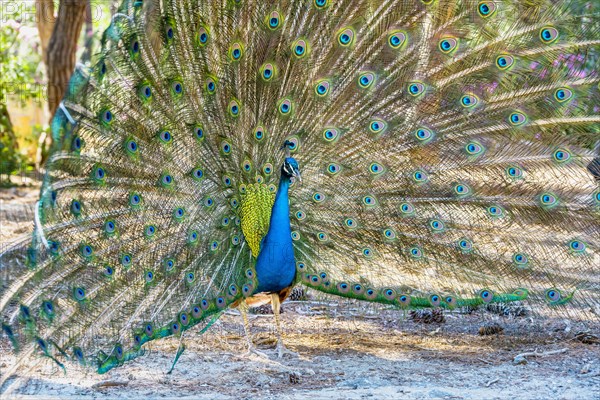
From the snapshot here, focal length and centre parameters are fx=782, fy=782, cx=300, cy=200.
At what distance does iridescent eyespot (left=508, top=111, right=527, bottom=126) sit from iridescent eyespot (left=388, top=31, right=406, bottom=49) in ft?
3.05

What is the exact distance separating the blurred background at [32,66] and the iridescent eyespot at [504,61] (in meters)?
6.40

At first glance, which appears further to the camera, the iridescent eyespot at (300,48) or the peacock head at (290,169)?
the iridescent eyespot at (300,48)

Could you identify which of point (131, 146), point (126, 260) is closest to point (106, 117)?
point (131, 146)

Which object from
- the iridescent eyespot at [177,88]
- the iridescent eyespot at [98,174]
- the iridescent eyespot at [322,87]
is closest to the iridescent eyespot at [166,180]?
the iridescent eyespot at [98,174]

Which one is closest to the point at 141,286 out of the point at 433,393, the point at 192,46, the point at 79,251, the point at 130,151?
the point at 79,251

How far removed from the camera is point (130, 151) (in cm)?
510

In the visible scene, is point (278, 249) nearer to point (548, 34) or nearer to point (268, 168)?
point (268, 168)

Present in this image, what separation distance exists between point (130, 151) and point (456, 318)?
11.1 feet

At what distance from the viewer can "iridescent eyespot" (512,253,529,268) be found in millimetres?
5566

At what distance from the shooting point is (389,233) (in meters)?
5.70

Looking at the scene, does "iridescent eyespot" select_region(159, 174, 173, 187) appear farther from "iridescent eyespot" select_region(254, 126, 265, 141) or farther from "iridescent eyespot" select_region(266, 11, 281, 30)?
"iridescent eyespot" select_region(266, 11, 281, 30)

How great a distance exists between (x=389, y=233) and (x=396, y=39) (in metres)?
1.39

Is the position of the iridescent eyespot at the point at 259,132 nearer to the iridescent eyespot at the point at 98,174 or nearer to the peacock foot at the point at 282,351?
the iridescent eyespot at the point at 98,174

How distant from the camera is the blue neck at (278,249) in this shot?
5371mm
